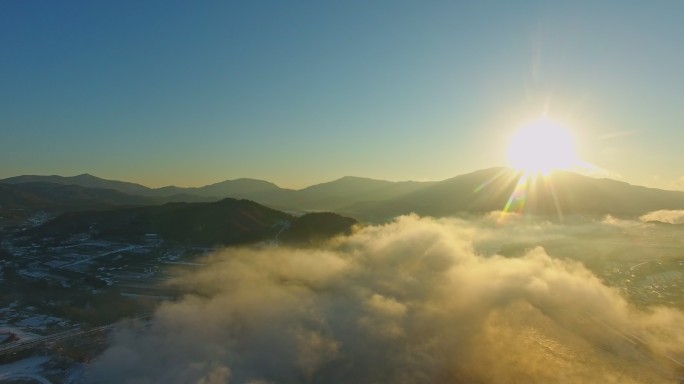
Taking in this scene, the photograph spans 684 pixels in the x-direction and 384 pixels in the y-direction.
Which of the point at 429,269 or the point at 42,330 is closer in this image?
the point at 42,330

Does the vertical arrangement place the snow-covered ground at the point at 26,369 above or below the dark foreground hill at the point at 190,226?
below

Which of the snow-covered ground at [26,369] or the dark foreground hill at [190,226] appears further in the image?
the dark foreground hill at [190,226]

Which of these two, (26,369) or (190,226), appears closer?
(26,369)

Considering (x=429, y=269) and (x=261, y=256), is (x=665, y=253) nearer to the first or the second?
(x=429, y=269)

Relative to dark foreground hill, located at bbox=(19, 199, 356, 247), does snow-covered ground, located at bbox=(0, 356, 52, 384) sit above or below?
below

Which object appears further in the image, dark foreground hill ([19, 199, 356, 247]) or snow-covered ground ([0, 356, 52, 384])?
dark foreground hill ([19, 199, 356, 247])

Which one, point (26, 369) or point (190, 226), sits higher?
point (190, 226)

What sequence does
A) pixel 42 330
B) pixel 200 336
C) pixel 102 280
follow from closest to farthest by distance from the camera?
pixel 200 336 → pixel 42 330 → pixel 102 280

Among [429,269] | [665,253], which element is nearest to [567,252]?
[665,253]
